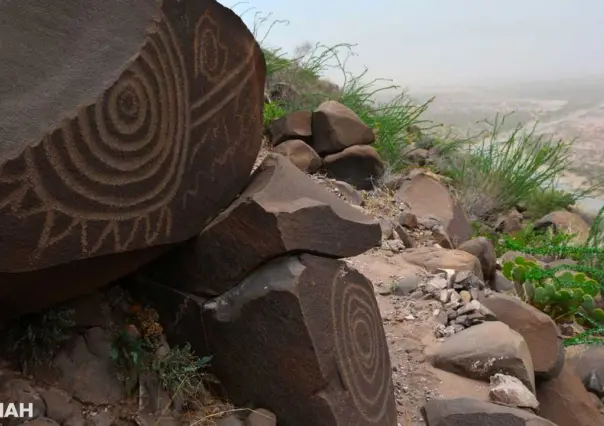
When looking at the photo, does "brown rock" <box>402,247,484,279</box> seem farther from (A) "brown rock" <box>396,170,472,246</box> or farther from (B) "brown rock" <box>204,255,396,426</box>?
(B) "brown rock" <box>204,255,396,426</box>

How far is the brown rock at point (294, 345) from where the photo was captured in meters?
2.11

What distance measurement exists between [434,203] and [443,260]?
1.14 meters

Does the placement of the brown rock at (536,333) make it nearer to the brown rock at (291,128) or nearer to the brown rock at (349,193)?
Answer: the brown rock at (349,193)

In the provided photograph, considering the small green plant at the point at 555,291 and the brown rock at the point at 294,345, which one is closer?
the brown rock at the point at 294,345

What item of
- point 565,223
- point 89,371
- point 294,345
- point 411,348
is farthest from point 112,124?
point 565,223

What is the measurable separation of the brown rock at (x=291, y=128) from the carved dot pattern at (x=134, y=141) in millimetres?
3011

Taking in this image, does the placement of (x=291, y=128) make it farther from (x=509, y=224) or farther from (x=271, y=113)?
(x=509, y=224)

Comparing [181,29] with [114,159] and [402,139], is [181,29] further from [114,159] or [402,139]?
[402,139]

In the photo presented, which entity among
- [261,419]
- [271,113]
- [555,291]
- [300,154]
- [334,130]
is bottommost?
[555,291]

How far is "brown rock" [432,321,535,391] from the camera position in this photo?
2.78 metres

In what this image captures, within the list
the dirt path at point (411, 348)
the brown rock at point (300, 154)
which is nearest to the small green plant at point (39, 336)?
the dirt path at point (411, 348)

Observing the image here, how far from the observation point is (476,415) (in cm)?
243

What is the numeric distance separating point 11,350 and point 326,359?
0.94m

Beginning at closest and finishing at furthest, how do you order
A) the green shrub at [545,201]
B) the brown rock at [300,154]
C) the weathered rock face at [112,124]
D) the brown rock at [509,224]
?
the weathered rock face at [112,124]
the brown rock at [300,154]
the brown rock at [509,224]
the green shrub at [545,201]
